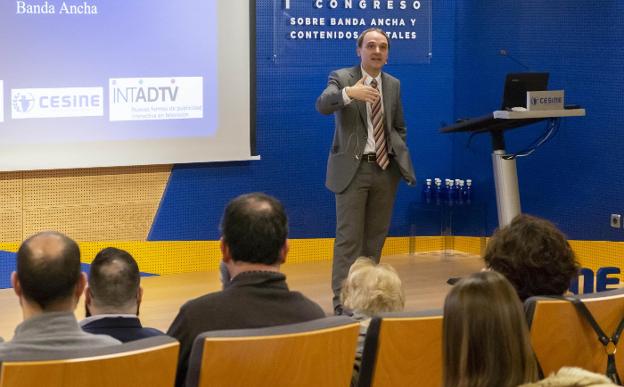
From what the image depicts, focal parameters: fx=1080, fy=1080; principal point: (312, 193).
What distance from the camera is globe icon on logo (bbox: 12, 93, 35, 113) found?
7.18 meters

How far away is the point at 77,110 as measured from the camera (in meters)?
7.40

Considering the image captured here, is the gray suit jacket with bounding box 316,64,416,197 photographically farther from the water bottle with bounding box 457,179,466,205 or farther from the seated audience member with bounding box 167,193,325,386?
the seated audience member with bounding box 167,193,325,386

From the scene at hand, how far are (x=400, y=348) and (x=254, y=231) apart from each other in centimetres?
57

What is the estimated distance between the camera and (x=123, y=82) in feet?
24.7

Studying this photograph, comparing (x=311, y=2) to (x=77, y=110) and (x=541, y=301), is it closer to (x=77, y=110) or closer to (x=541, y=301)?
(x=77, y=110)

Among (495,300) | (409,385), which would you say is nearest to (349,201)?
(409,385)

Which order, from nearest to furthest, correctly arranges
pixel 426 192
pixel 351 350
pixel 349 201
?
pixel 351 350 → pixel 349 201 → pixel 426 192

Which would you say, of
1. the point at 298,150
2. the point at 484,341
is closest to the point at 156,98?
the point at 298,150

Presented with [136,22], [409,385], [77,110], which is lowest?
[409,385]

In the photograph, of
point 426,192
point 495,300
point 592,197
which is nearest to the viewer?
point 495,300

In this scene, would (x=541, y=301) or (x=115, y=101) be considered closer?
(x=541, y=301)

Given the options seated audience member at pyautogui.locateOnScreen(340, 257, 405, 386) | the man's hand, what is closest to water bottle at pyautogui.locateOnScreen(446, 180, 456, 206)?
the man's hand

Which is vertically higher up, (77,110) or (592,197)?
(77,110)

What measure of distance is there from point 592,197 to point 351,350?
16.9 feet
